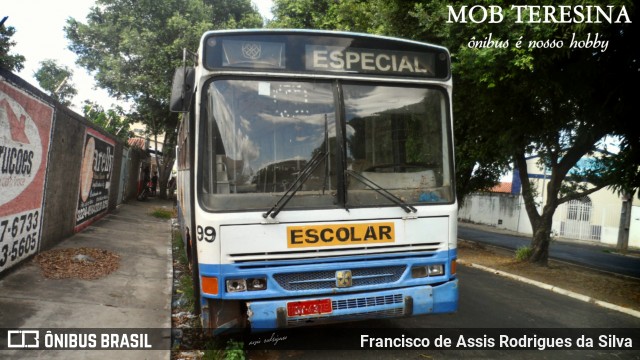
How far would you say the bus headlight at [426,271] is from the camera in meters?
4.52

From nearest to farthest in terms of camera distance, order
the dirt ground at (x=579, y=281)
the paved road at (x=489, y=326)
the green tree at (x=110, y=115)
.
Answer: the paved road at (x=489, y=326) → the dirt ground at (x=579, y=281) → the green tree at (x=110, y=115)

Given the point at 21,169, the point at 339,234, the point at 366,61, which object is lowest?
the point at 339,234

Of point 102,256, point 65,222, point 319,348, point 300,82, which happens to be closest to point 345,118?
point 300,82

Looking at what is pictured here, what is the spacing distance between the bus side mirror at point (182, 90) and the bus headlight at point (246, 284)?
1.81 m

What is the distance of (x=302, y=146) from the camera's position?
4.30m

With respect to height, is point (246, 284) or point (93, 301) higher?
point (246, 284)

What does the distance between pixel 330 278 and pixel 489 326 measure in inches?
107

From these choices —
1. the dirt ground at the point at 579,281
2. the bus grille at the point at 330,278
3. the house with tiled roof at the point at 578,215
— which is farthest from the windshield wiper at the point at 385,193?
the house with tiled roof at the point at 578,215

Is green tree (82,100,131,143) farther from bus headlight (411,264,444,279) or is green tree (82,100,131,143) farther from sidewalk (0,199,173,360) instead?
bus headlight (411,264,444,279)

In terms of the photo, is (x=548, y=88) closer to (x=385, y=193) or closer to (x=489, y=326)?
(x=489, y=326)

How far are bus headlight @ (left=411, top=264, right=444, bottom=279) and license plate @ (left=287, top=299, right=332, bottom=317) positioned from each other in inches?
36.3

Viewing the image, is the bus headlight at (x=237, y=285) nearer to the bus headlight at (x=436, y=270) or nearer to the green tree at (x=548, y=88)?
the bus headlight at (x=436, y=270)

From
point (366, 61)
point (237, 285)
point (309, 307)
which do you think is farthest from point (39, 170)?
point (366, 61)

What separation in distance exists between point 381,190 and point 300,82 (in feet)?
4.23
